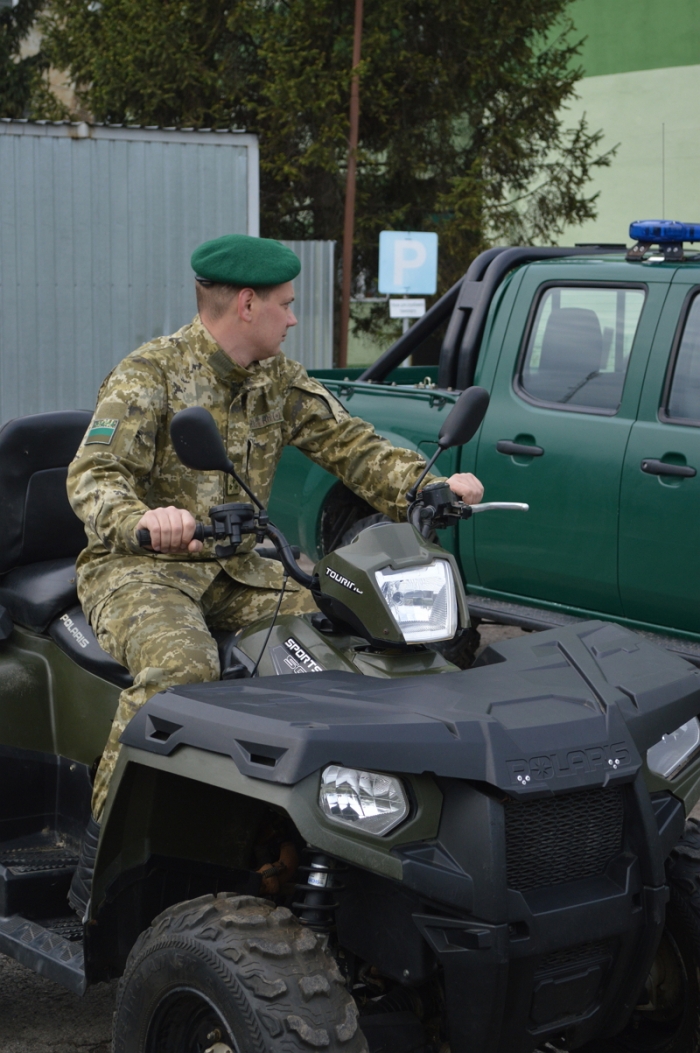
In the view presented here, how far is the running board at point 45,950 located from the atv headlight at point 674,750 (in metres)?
1.24

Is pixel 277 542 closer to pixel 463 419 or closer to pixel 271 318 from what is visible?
pixel 463 419

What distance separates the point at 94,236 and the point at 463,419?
1044cm

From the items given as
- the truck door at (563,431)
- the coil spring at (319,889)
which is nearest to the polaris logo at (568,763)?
the coil spring at (319,889)

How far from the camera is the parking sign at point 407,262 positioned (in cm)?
1420

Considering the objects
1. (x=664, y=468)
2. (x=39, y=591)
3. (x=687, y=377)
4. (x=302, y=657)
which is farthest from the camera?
(x=687, y=377)

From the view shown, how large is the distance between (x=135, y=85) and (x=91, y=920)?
722 inches

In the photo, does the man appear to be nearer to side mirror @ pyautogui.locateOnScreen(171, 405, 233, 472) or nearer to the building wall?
side mirror @ pyautogui.locateOnScreen(171, 405, 233, 472)

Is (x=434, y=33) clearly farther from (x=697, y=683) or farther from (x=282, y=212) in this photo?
(x=697, y=683)

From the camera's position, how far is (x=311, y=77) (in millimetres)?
18297

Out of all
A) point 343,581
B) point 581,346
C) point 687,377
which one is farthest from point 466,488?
point 581,346

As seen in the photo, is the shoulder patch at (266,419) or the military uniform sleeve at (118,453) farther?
the shoulder patch at (266,419)

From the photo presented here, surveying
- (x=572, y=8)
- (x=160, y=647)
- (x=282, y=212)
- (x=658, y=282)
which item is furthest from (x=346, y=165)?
(x=160, y=647)

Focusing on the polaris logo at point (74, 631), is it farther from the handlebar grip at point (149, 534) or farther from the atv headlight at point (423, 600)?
the atv headlight at point (423, 600)

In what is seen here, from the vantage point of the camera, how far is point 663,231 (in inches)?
232
